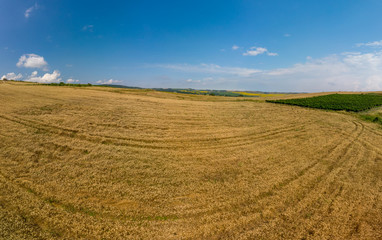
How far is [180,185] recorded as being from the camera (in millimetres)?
6586

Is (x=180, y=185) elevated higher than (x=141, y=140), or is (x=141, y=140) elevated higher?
(x=141, y=140)

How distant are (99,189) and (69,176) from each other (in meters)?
1.72

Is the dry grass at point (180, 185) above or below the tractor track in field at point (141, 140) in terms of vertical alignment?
below

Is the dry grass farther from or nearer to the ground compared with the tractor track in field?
nearer to the ground

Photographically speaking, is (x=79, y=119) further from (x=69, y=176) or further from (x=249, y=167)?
(x=249, y=167)

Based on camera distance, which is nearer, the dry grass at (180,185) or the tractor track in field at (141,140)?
the dry grass at (180,185)

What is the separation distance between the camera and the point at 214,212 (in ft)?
17.6

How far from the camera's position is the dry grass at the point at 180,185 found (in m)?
4.79

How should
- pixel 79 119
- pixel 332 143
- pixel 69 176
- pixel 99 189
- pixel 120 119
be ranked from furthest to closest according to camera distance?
pixel 120 119 → pixel 79 119 → pixel 332 143 → pixel 69 176 → pixel 99 189

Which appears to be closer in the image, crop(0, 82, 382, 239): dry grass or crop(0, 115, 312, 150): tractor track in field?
crop(0, 82, 382, 239): dry grass

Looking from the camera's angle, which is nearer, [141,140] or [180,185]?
[180,185]

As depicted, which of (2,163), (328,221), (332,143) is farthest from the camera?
(332,143)

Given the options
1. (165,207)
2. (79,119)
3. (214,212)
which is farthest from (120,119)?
(214,212)

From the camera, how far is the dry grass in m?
4.79
